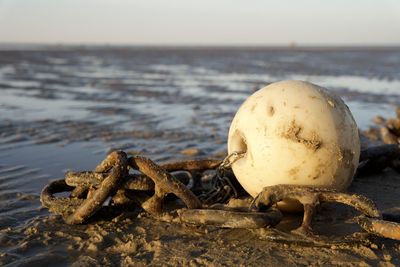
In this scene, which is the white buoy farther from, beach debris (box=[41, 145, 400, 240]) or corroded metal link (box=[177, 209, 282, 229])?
corroded metal link (box=[177, 209, 282, 229])

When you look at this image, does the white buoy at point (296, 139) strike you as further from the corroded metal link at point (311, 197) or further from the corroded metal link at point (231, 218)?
the corroded metal link at point (231, 218)

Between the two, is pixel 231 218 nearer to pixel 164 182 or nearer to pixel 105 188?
pixel 164 182

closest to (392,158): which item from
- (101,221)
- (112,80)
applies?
(101,221)

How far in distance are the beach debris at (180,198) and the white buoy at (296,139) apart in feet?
0.49

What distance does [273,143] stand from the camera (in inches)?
A: 145

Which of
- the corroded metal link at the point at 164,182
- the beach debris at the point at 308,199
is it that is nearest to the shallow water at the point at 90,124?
the corroded metal link at the point at 164,182

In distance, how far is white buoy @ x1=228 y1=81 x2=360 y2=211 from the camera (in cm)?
364

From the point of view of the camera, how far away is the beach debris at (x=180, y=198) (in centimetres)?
334

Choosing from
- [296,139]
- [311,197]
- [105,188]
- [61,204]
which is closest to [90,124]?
[61,204]

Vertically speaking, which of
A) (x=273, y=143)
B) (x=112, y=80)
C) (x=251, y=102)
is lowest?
(x=112, y=80)

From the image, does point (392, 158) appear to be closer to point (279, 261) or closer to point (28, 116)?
point (279, 261)

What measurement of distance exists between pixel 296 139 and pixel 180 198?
1.00m

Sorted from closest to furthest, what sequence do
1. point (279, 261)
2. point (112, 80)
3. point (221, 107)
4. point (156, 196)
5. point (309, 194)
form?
point (279, 261) < point (309, 194) < point (156, 196) < point (221, 107) < point (112, 80)

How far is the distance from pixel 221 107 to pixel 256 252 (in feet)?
26.9
